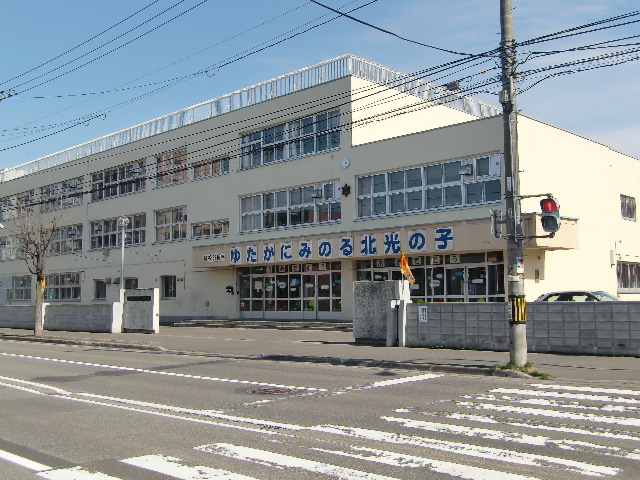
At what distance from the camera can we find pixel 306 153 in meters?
30.3

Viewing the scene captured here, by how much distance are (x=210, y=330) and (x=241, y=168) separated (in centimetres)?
910

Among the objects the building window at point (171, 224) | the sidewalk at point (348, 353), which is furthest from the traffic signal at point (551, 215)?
the building window at point (171, 224)

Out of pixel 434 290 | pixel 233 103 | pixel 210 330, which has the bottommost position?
pixel 210 330

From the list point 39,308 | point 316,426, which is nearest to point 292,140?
point 39,308

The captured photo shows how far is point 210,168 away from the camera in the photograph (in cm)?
3544

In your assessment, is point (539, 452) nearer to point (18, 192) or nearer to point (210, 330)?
point (210, 330)

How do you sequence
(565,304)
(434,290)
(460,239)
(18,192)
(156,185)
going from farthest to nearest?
(18,192) → (156,185) → (434,290) → (460,239) → (565,304)

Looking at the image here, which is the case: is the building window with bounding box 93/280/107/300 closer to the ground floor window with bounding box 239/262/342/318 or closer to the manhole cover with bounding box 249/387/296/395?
the ground floor window with bounding box 239/262/342/318

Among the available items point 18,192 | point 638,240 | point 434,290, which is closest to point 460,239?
point 434,290

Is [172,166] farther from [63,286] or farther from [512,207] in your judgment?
[512,207]

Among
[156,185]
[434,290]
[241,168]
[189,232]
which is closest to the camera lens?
[434,290]

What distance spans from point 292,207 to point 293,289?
3975 mm

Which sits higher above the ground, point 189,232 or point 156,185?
point 156,185

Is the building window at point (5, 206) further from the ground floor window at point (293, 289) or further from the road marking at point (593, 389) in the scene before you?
the road marking at point (593, 389)
